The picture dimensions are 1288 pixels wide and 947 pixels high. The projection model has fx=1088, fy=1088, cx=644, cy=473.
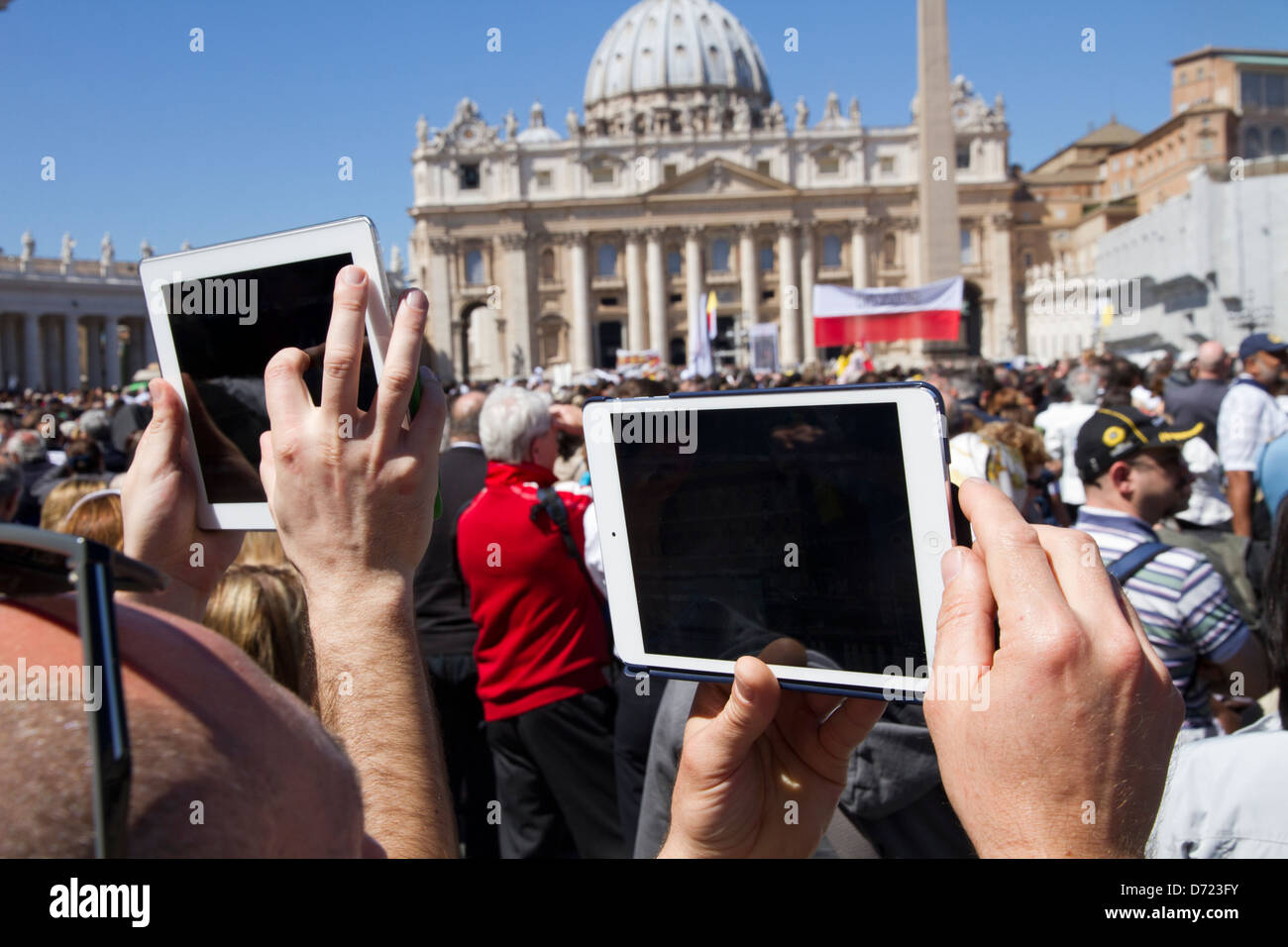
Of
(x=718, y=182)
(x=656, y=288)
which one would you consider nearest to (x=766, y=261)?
(x=718, y=182)

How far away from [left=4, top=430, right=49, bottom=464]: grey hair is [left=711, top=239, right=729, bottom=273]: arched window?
180 ft

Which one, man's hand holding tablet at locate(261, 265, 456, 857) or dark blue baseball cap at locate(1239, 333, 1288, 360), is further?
dark blue baseball cap at locate(1239, 333, 1288, 360)

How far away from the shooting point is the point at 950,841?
7.78 ft

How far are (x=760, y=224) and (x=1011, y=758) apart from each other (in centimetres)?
6041

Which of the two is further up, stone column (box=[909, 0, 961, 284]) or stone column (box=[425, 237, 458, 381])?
stone column (box=[425, 237, 458, 381])

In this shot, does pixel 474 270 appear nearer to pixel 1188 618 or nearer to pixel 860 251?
pixel 860 251

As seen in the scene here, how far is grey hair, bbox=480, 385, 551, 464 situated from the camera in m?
4.19

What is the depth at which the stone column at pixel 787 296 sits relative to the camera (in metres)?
59.1

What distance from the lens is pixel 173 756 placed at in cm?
77

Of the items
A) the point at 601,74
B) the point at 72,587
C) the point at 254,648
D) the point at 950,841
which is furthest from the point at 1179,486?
the point at 601,74

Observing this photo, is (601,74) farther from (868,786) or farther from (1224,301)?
(868,786)

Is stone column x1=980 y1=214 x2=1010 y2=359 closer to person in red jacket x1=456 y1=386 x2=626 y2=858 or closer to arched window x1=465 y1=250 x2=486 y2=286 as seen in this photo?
arched window x1=465 y1=250 x2=486 y2=286

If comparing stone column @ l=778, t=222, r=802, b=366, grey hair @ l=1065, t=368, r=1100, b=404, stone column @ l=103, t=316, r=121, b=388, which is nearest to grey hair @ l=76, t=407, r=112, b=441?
grey hair @ l=1065, t=368, r=1100, b=404
